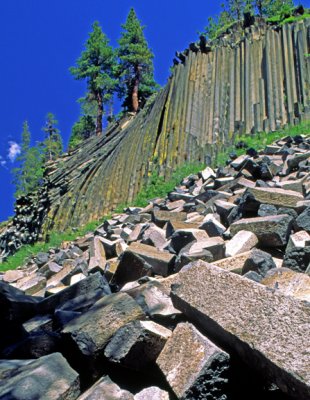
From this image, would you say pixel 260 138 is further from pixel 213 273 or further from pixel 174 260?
pixel 213 273

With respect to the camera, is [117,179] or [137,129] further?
[137,129]

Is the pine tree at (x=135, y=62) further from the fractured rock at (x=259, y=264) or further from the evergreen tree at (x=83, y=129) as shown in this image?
the fractured rock at (x=259, y=264)

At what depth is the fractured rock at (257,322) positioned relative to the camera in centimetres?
146

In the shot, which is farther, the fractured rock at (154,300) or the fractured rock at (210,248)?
the fractured rock at (210,248)

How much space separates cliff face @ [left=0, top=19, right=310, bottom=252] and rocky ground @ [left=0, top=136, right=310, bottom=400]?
5.56 metres

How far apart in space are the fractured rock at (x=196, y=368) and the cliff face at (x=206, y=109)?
6847mm

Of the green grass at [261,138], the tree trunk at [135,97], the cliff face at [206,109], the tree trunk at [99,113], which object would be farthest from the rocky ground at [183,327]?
the tree trunk at [99,113]

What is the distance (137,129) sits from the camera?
1269 centimetres

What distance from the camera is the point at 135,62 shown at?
29.8 meters

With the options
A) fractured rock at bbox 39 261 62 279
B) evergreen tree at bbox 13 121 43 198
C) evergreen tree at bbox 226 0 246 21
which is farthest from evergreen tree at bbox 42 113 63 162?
fractured rock at bbox 39 261 62 279

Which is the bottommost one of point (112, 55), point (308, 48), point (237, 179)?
point (237, 179)

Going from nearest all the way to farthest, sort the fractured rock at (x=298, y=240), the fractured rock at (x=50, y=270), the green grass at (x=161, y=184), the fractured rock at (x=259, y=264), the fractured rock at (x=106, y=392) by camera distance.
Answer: the fractured rock at (x=106, y=392) < the fractured rock at (x=259, y=264) < the fractured rock at (x=298, y=240) < the fractured rock at (x=50, y=270) < the green grass at (x=161, y=184)

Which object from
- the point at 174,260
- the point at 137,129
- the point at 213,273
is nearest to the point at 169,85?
the point at 137,129

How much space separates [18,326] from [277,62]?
9028 millimetres
